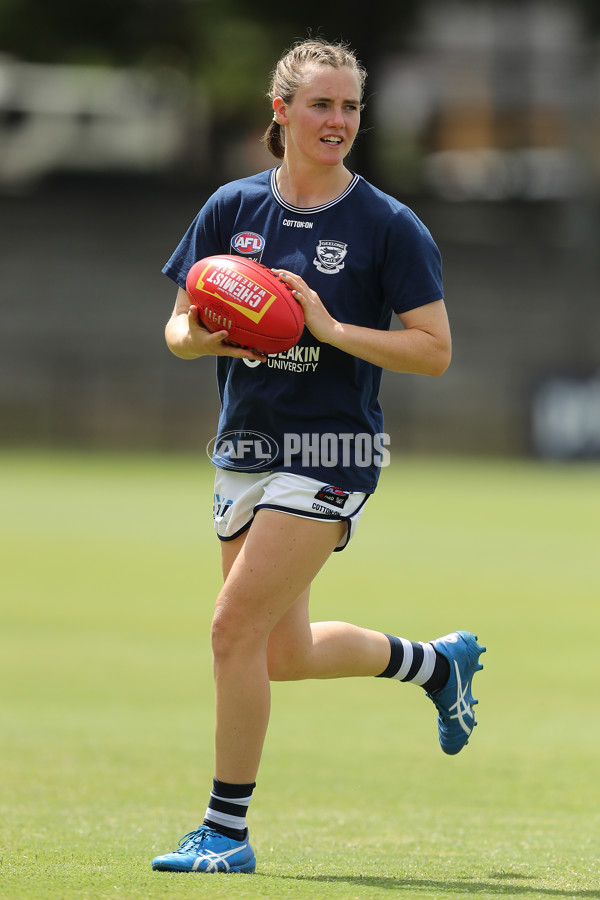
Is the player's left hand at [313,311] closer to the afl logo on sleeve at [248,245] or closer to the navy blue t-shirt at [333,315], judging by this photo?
the navy blue t-shirt at [333,315]

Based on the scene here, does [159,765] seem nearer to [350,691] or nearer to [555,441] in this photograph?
[350,691]

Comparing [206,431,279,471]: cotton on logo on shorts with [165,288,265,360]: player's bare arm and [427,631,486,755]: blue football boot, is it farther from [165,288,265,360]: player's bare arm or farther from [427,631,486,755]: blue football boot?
[427,631,486,755]: blue football boot

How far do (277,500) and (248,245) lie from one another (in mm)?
910

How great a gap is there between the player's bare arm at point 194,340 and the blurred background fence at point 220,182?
81.1 ft

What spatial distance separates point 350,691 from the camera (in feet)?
28.6

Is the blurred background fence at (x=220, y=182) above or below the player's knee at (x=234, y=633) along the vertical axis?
above

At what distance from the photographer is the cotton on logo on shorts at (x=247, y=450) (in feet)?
15.1

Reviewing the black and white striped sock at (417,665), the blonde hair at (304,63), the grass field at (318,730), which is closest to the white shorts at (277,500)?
the black and white striped sock at (417,665)

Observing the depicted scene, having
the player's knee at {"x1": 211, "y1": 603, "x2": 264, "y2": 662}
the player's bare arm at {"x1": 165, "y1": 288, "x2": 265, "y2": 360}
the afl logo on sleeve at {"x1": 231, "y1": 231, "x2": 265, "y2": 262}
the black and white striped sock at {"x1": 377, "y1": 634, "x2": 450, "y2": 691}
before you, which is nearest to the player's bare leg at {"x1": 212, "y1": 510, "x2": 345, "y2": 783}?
the player's knee at {"x1": 211, "y1": 603, "x2": 264, "y2": 662}

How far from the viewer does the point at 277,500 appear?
14.8ft

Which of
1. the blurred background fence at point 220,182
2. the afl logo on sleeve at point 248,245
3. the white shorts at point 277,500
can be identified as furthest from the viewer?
the blurred background fence at point 220,182

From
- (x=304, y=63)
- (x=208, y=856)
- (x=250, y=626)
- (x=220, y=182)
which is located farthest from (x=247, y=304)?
(x=220, y=182)

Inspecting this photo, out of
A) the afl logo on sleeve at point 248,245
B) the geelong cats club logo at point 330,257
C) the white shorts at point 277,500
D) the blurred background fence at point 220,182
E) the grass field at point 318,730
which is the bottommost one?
the grass field at point 318,730

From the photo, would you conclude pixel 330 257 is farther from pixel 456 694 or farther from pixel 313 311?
pixel 456 694
